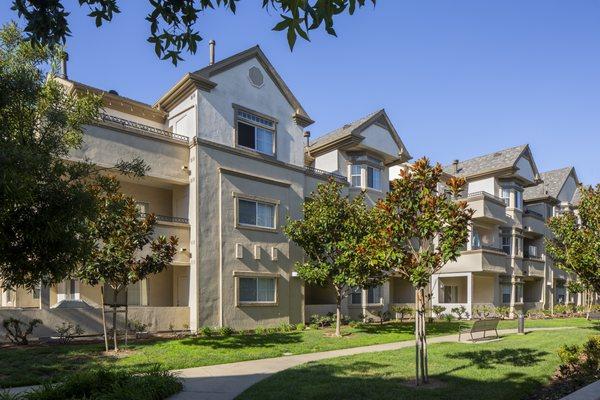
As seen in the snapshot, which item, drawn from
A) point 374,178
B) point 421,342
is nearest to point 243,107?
point 374,178

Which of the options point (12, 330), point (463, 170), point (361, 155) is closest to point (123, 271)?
point (12, 330)

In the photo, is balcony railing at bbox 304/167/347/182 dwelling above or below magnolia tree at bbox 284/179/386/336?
above

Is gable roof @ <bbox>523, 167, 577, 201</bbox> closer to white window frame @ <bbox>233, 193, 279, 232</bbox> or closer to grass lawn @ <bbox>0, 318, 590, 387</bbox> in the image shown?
white window frame @ <bbox>233, 193, 279, 232</bbox>

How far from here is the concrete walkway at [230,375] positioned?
9.47 meters

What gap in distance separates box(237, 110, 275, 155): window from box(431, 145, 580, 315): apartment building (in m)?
15.2

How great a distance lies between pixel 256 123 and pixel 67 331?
12.0 meters

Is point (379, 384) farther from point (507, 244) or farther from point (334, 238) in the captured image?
point (507, 244)

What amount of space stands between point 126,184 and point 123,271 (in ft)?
24.9

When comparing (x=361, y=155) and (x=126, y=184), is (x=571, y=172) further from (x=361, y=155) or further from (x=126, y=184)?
(x=126, y=184)

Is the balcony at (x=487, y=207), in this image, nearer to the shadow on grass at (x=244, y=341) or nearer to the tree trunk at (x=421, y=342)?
the shadow on grass at (x=244, y=341)

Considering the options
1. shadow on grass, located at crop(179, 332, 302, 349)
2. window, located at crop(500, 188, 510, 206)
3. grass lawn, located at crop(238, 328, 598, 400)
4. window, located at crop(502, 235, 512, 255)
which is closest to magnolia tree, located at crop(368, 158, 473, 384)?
grass lawn, located at crop(238, 328, 598, 400)

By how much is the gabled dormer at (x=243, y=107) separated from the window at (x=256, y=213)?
236cm

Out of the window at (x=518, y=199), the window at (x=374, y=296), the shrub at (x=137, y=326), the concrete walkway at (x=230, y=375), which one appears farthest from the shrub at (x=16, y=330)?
the window at (x=518, y=199)

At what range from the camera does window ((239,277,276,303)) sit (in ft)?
72.7
